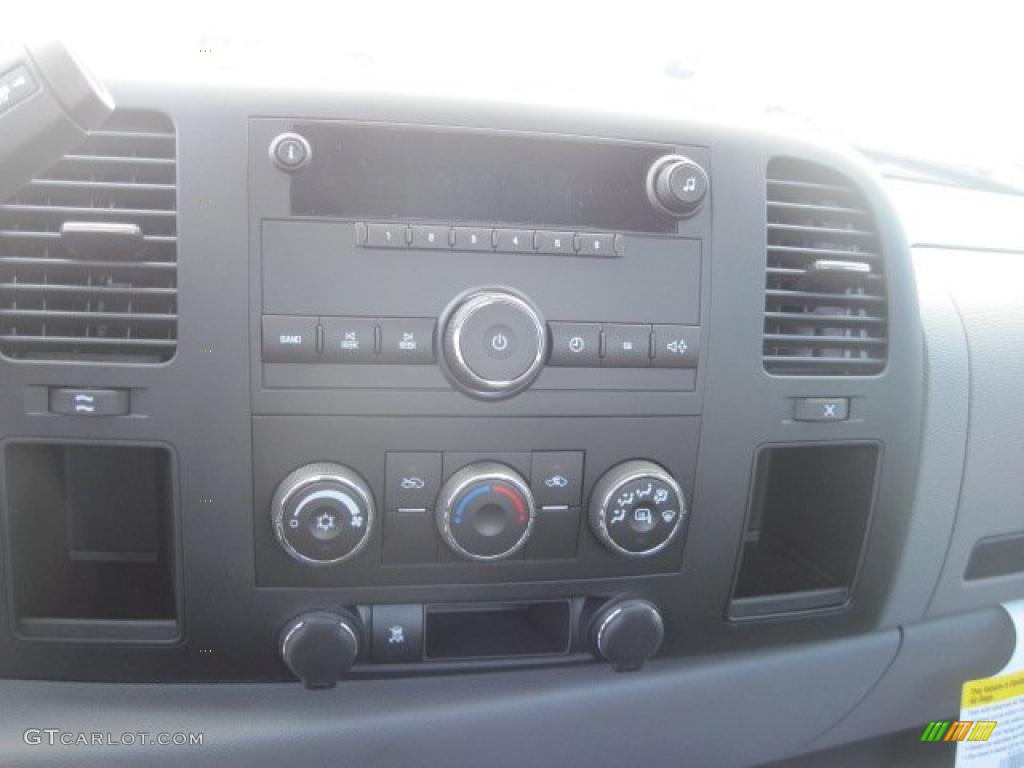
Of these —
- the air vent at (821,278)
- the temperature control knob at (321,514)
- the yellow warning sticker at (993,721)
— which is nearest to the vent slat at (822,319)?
the air vent at (821,278)

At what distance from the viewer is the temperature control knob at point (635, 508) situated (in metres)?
1.05

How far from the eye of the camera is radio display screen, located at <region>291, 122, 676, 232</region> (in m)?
0.97

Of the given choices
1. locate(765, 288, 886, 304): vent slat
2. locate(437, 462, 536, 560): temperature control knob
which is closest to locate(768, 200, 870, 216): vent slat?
locate(765, 288, 886, 304): vent slat

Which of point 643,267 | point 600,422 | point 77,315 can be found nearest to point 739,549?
point 600,422

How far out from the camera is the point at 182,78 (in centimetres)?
94

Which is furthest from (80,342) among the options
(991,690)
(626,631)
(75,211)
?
(991,690)

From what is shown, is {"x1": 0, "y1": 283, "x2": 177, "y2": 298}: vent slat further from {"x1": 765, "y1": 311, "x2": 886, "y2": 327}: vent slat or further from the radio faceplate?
{"x1": 765, "y1": 311, "x2": 886, "y2": 327}: vent slat

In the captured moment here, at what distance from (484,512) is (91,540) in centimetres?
52

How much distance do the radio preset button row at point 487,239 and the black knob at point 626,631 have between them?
0.45 m

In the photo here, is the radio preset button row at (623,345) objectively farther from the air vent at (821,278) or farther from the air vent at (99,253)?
the air vent at (99,253)

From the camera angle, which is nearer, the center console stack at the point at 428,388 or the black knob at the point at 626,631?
the center console stack at the point at 428,388

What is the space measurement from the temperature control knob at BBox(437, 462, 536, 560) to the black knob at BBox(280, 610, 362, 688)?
0.16 metres

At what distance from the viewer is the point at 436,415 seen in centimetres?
100

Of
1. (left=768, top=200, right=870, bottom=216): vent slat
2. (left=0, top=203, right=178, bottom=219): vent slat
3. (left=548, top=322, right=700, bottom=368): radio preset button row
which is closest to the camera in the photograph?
(left=0, top=203, right=178, bottom=219): vent slat
